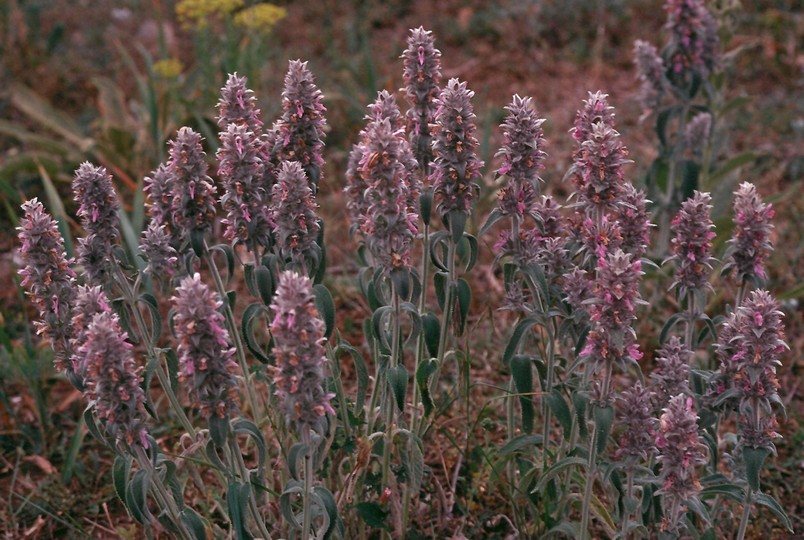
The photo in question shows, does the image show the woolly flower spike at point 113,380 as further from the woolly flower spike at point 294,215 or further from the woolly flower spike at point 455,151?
the woolly flower spike at point 455,151

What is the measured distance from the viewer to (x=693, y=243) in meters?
2.54

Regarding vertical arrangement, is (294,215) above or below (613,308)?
above

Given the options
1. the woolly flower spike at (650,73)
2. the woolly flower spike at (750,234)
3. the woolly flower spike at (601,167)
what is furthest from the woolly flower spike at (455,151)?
the woolly flower spike at (650,73)

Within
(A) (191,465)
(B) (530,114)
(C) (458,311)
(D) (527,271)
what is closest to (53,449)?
(A) (191,465)

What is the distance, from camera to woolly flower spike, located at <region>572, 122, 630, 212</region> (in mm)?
2365

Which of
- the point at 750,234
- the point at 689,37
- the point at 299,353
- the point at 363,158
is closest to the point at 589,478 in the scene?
the point at 750,234

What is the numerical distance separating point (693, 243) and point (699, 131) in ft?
6.27

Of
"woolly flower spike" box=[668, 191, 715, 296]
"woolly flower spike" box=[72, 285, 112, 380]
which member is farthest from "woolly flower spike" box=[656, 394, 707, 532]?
"woolly flower spike" box=[72, 285, 112, 380]

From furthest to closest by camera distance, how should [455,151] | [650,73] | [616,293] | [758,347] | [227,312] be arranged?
[650,73] < [227,312] < [455,151] < [758,347] < [616,293]

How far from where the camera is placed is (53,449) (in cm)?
372

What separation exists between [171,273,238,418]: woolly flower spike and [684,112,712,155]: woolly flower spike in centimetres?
290

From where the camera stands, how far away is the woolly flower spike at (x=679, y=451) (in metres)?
2.22

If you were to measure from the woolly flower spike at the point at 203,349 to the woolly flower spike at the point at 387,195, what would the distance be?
0.49 meters

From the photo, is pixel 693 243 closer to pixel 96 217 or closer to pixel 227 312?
pixel 227 312
